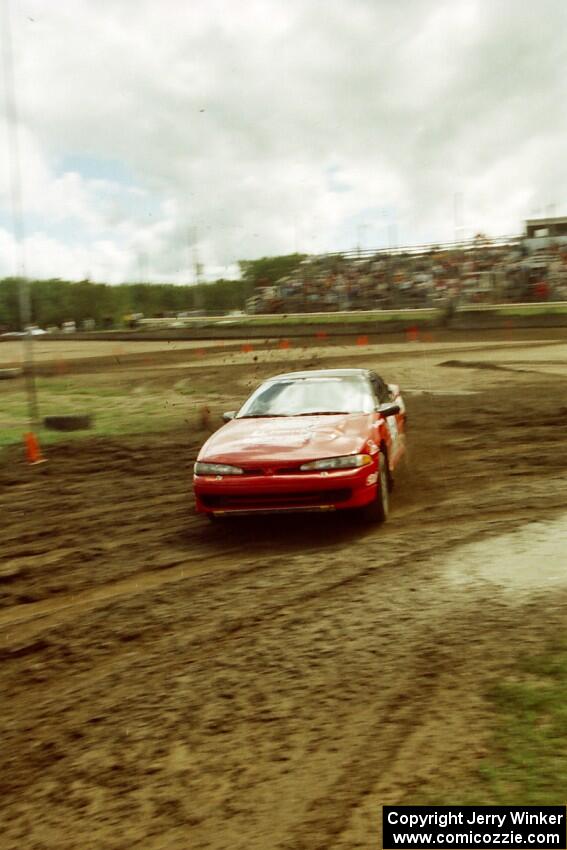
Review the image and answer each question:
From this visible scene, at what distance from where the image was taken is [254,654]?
455 centimetres

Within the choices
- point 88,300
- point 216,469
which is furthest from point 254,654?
point 88,300

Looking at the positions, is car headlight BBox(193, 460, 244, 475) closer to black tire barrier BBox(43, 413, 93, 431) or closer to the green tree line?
black tire barrier BBox(43, 413, 93, 431)

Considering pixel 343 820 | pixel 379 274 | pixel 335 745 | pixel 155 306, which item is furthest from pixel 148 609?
pixel 155 306

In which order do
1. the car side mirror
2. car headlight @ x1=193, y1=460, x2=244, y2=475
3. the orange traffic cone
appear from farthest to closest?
the orange traffic cone < the car side mirror < car headlight @ x1=193, y1=460, x2=244, y2=475

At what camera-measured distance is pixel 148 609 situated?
5500mm

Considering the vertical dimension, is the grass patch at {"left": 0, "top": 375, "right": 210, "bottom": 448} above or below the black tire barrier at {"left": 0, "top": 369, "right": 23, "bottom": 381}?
below

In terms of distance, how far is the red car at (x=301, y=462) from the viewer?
6984 millimetres

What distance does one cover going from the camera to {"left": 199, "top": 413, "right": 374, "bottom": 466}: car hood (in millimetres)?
7121

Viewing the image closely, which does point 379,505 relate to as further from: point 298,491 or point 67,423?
point 67,423

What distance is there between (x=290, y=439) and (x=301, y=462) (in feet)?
1.30

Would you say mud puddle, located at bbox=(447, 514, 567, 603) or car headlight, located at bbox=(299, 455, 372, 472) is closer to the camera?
mud puddle, located at bbox=(447, 514, 567, 603)

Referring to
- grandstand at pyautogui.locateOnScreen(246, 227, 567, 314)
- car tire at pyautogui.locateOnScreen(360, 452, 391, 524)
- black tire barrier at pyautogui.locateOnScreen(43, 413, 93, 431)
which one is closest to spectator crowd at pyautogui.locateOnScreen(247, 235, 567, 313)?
grandstand at pyautogui.locateOnScreen(246, 227, 567, 314)

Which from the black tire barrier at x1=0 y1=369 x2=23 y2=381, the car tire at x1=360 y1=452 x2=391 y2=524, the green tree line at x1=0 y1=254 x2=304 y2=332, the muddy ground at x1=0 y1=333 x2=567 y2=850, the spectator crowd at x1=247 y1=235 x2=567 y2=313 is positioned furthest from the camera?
the green tree line at x1=0 y1=254 x2=304 y2=332

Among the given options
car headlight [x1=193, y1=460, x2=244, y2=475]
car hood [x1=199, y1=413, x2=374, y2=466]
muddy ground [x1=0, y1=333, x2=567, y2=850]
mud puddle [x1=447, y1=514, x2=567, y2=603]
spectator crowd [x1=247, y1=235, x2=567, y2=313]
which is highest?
spectator crowd [x1=247, y1=235, x2=567, y2=313]
